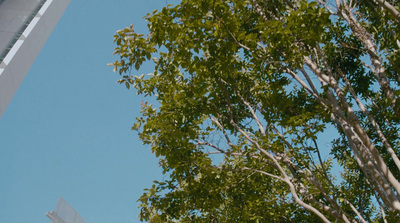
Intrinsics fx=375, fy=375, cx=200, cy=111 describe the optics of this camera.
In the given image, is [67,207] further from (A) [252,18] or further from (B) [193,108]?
(A) [252,18]

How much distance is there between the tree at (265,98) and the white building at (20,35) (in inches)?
235

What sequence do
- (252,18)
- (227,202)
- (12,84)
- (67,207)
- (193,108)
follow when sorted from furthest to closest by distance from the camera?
(12,84) → (67,207) → (227,202) → (252,18) → (193,108)

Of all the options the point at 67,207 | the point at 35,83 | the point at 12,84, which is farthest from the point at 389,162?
the point at 35,83

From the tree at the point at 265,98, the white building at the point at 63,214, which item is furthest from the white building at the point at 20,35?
the tree at the point at 265,98

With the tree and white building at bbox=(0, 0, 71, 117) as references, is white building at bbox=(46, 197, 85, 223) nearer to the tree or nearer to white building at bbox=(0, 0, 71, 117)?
the tree

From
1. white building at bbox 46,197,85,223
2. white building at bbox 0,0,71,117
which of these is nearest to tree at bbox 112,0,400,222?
white building at bbox 46,197,85,223

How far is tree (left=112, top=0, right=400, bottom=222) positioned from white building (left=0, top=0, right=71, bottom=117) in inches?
235

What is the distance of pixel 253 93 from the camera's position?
6.86 m

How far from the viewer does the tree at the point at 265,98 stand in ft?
16.2

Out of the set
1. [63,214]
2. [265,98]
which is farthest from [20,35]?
[265,98]

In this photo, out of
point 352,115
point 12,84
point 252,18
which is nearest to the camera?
point 352,115

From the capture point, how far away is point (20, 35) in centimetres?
1273

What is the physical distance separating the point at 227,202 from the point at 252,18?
3.79 m

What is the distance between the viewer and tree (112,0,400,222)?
16.2ft
